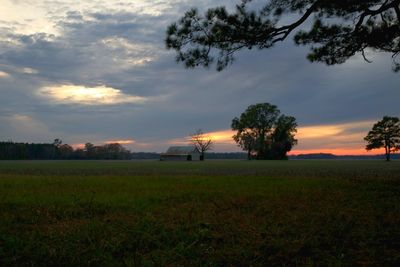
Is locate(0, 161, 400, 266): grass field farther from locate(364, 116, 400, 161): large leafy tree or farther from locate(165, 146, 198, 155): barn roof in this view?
locate(165, 146, 198, 155): barn roof

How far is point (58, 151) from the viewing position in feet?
474

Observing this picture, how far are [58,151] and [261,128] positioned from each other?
8991 centimetres

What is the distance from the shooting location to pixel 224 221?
21.2 ft

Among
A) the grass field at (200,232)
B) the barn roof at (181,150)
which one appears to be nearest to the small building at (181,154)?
the barn roof at (181,150)

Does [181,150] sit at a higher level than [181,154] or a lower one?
higher

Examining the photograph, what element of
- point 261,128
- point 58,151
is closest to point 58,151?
point 58,151

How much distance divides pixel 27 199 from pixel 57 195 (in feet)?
2.89

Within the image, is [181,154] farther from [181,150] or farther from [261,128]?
[261,128]

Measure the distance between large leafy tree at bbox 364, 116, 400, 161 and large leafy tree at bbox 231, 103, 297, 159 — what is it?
2038 centimetres

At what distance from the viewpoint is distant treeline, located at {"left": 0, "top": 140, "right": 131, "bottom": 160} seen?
131375 millimetres

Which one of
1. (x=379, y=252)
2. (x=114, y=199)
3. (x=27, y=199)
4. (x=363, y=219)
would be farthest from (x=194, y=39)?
(x=379, y=252)

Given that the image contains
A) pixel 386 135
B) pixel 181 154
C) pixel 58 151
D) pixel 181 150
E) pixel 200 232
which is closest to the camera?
pixel 200 232

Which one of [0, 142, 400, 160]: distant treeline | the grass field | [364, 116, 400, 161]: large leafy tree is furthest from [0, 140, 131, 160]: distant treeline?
the grass field

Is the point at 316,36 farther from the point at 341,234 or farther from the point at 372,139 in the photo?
the point at 372,139
